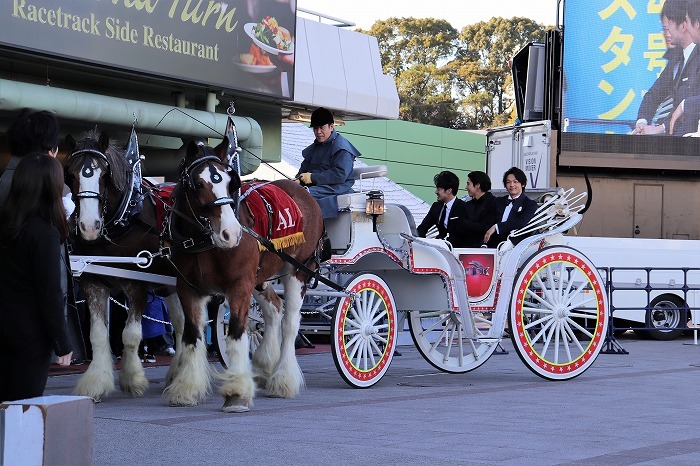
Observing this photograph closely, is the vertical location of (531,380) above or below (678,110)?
below

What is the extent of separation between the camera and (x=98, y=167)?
29.2 ft

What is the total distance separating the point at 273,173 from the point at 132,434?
17981 millimetres

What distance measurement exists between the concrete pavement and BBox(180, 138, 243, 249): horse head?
4.61 ft

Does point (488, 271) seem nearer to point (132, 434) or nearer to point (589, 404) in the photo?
point (589, 404)

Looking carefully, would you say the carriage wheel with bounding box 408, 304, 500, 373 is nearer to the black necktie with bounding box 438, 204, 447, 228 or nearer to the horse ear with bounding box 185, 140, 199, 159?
the black necktie with bounding box 438, 204, 447, 228

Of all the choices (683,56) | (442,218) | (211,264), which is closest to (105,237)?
(211,264)

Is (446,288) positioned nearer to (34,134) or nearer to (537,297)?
(537,297)

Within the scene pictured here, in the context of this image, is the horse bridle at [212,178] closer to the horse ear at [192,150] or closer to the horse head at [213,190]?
the horse head at [213,190]

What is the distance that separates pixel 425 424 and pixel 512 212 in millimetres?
→ 4535

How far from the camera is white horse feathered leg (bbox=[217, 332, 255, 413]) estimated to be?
877 cm

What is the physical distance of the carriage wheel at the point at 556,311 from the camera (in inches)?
445

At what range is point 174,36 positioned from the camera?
1648cm

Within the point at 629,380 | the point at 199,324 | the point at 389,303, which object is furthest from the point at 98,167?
the point at 629,380

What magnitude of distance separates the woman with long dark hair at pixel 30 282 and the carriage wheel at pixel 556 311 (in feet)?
21.5
